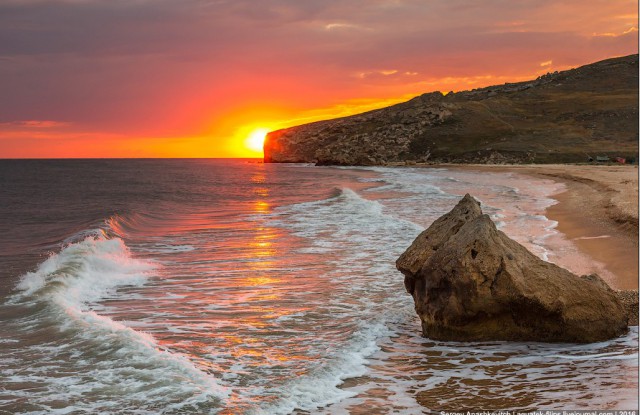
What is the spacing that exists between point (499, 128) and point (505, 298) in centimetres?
11143

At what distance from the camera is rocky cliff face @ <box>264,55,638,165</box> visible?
3873 inches

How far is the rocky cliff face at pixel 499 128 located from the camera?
98375 millimetres

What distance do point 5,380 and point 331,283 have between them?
23.5ft

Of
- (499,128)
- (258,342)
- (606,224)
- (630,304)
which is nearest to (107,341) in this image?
(258,342)

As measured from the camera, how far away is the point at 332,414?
6875 mm

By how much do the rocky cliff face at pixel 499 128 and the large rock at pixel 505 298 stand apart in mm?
78751

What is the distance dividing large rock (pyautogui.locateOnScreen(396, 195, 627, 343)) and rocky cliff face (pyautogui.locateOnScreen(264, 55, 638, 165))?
78.8m

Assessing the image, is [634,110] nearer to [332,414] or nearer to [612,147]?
[612,147]

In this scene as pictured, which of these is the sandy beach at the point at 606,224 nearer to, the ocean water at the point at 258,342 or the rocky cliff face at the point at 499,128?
the ocean water at the point at 258,342

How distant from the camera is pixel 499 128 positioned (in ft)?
379

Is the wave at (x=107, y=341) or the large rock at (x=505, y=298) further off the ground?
the large rock at (x=505, y=298)

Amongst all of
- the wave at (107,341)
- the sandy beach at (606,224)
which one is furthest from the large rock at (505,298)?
the sandy beach at (606,224)

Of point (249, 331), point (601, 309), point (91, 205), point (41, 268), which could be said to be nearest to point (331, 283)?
point (249, 331)

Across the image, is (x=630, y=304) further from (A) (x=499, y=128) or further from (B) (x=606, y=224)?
(A) (x=499, y=128)
